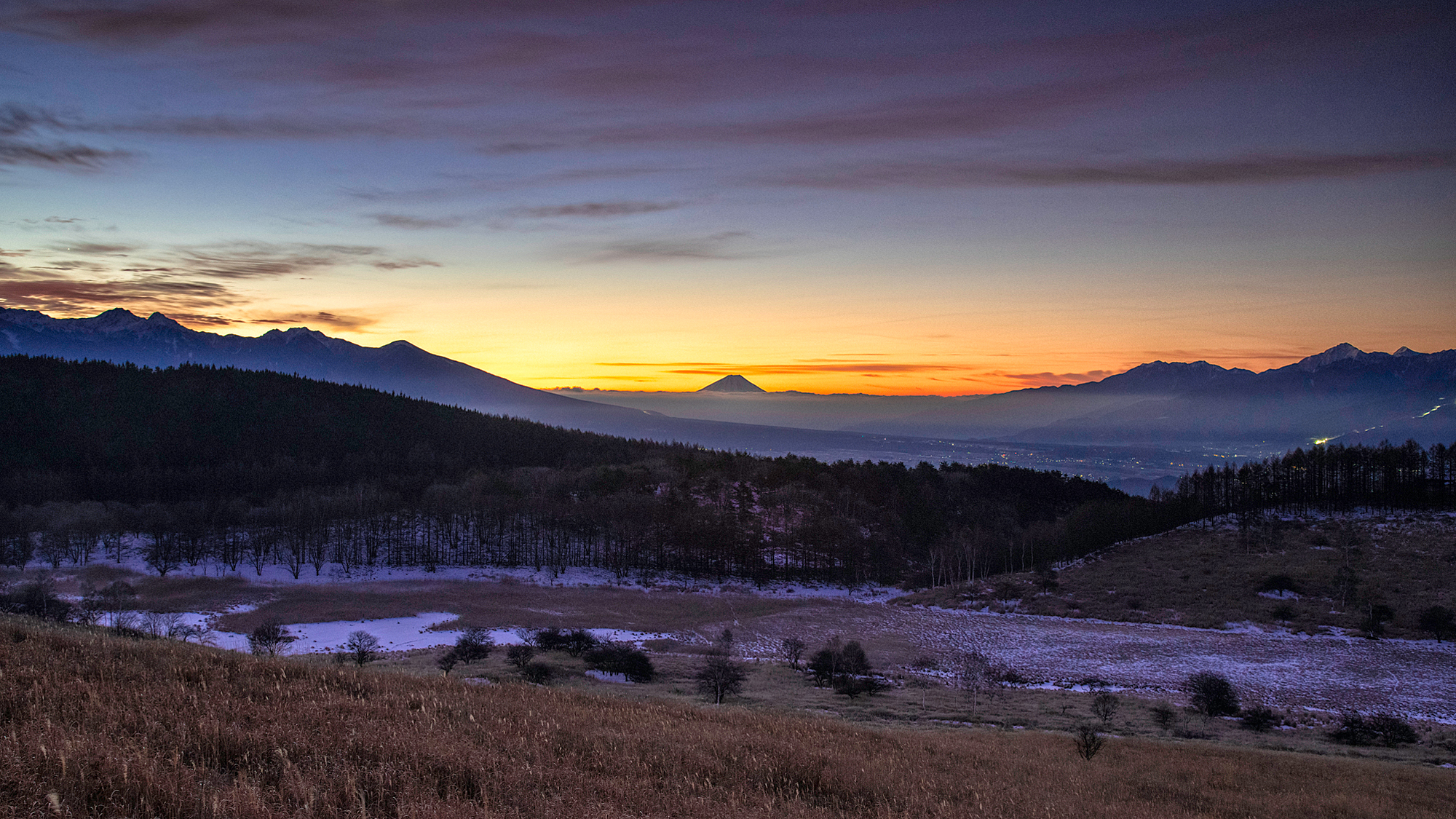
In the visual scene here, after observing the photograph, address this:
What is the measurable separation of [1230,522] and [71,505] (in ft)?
651

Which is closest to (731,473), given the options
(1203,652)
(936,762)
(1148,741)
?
(1203,652)

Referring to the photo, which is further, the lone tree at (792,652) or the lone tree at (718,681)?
the lone tree at (792,652)

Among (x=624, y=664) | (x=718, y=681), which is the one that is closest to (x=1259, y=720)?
(x=718, y=681)

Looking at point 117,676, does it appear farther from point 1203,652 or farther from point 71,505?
point 71,505

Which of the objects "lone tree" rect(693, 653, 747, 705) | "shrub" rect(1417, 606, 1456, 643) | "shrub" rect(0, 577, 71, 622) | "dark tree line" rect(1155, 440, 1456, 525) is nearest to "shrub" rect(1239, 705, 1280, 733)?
"lone tree" rect(693, 653, 747, 705)

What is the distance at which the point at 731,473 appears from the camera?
172 meters

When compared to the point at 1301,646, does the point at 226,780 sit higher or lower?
higher

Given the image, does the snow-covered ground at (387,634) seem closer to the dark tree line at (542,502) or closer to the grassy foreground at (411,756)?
the dark tree line at (542,502)

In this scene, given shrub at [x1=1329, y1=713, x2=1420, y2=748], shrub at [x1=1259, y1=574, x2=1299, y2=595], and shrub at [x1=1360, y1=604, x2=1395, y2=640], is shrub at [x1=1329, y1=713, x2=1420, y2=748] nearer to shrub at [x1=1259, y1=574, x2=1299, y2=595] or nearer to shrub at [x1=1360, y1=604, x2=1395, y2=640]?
shrub at [x1=1360, y1=604, x2=1395, y2=640]

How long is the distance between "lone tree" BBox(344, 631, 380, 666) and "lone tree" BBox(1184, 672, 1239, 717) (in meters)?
58.4

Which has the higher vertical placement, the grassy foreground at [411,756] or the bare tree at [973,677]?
the grassy foreground at [411,756]

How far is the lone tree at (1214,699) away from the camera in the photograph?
46.7m

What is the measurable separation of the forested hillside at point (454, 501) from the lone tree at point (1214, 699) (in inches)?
2549

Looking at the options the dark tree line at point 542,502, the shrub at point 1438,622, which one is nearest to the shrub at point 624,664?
the dark tree line at point 542,502
